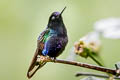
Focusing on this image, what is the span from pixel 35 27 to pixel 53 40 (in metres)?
3.04

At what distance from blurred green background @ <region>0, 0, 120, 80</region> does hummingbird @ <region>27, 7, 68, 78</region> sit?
216 cm

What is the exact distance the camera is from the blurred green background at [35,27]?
3.96 metres

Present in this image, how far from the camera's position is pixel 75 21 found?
161 inches

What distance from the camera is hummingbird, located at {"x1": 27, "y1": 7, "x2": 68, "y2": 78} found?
1279 millimetres

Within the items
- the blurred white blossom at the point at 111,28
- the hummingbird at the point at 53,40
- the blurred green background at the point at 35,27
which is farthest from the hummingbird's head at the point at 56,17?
the blurred green background at the point at 35,27

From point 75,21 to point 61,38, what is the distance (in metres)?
2.81

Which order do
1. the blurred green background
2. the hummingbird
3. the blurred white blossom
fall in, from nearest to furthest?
the blurred white blossom < the hummingbird < the blurred green background

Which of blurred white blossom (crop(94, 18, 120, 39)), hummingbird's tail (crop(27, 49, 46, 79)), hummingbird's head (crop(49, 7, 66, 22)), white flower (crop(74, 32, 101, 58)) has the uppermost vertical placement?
hummingbird's head (crop(49, 7, 66, 22))

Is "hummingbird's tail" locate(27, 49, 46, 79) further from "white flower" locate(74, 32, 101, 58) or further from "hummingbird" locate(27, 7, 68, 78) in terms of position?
"white flower" locate(74, 32, 101, 58)

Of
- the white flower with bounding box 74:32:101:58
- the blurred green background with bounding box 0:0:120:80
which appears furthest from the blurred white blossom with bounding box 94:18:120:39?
the blurred green background with bounding box 0:0:120:80

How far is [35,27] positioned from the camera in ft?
14.3

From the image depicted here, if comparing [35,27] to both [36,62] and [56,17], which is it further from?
[36,62]

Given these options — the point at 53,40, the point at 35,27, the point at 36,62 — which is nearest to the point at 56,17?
the point at 53,40

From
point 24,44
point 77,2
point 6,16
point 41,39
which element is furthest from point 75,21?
point 41,39
